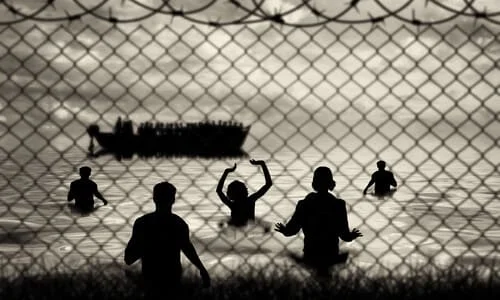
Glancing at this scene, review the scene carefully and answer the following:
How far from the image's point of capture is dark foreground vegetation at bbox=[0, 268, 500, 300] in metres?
3.83

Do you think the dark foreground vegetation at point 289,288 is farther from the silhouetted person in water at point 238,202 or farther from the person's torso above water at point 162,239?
the silhouetted person in water at point 238,202

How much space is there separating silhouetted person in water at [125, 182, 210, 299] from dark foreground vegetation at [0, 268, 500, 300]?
11.0 inches

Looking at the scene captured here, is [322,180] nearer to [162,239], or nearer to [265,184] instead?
[162,239]

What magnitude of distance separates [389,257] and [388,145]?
21.2 feet

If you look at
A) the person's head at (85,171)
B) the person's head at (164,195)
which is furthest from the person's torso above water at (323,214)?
the person's head at (85,171)

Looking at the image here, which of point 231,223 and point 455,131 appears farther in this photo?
point 231,223

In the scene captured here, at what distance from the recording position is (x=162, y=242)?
4574mm

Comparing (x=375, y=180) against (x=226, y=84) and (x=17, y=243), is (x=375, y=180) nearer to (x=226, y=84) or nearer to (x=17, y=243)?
(x=17, y=243)

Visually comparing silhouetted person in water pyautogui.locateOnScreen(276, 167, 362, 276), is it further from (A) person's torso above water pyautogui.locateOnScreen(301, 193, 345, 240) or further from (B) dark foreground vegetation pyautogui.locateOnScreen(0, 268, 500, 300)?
(B) dark foreground vegetation pyautogui.locateOnScreen(0, 268, 500, 300)

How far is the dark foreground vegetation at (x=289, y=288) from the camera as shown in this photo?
383cm

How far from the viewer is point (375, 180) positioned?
14.9 metres

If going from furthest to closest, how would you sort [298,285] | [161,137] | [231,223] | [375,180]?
[161,137] < [375,180] < [231,223] < [298,285]

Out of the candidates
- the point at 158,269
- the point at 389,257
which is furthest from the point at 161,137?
the point at 158,269

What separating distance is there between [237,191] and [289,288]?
5.09 m
